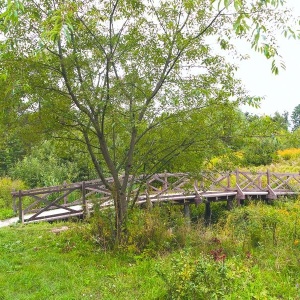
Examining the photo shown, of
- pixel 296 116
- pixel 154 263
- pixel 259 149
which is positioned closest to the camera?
pixel 154 263

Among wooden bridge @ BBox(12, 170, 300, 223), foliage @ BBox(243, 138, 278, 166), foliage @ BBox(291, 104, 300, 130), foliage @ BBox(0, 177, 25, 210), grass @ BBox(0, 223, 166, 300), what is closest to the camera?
grass @ BBox(0, 223, 166, 300)

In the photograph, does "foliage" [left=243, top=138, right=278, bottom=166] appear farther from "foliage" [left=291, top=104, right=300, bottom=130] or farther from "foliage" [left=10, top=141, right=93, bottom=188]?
"foliage" [left=291, top=104, right=300, bottom=130]

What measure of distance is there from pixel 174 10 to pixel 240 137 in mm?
2398

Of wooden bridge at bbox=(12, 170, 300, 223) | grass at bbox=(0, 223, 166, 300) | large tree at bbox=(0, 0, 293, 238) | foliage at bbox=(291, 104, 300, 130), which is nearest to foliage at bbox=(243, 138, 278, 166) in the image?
large tree at bbox=(0, 0, 293, 238)

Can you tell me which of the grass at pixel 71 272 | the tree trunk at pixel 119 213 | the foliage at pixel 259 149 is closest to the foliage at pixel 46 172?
the grass at pixel 71 272

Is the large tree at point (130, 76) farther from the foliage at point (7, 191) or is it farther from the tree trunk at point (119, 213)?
the foliage at point (7, 191)

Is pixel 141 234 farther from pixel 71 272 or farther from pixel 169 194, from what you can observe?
pixel 169 194

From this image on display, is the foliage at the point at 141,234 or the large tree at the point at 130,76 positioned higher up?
the large tree at the point at 130,76

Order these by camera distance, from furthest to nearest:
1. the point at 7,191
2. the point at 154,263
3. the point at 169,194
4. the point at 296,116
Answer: the point at 296,116, the point at 7,191, the point at 169,194, the point at 154,263

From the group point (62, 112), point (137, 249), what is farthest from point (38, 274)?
point (62, 112)

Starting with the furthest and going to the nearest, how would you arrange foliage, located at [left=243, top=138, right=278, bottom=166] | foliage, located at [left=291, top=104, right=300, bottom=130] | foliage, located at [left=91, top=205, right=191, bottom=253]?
foliage, located at [left=291, top=104, right=300, bottom=130] < foliage, located at [left=91, top=205, right=191, bottom=253] < foliage, located at [left=243, top=138, right=278, bottom=166]

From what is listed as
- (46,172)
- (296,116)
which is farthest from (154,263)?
(296,116)

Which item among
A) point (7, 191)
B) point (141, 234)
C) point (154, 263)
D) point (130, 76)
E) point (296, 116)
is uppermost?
point (296, 116)

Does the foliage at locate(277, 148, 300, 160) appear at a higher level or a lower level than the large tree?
lower
